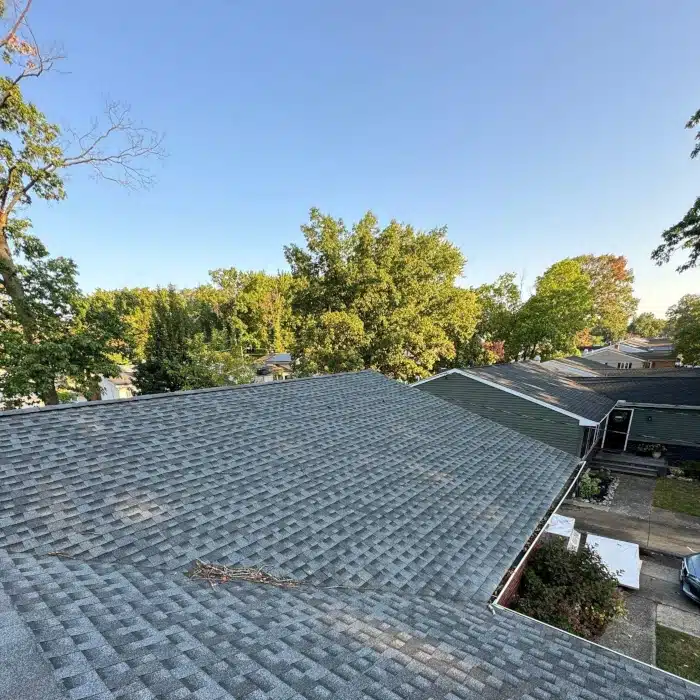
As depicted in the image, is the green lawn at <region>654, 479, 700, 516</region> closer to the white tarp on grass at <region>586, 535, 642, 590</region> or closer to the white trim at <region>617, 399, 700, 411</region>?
the white trim at <region>617, 399, 700, 411</region>

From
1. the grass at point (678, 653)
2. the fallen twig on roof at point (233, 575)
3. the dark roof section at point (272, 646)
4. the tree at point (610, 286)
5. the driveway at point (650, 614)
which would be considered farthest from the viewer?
the tree at point (610, 286)

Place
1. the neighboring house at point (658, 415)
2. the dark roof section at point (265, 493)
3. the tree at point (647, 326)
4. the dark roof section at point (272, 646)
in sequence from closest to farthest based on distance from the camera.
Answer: the dark roof section at point (272, 646)
the dark roof section at point (265, 493)
the neighboring house at point (658, 415)
the tree at point (647, 326)

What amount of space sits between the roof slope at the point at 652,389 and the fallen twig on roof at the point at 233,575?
20.1m

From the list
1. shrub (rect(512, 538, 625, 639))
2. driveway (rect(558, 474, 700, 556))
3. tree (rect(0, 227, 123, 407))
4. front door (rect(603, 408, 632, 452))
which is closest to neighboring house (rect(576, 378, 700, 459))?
front door (rect(603, 408, 632, 452))

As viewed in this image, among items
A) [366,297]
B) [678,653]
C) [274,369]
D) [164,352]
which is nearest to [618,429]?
Result: [678,653]

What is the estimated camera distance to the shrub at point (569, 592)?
6512 millimetres

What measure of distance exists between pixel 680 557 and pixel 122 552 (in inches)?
526

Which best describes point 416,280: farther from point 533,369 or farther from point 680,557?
point 680,557

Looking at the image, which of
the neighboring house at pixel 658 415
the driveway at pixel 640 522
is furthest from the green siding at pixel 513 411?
the neighboring house at pixel 658 415

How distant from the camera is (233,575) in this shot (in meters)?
3.43

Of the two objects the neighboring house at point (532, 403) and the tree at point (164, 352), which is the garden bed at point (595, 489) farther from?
the tree at point (164, 352)

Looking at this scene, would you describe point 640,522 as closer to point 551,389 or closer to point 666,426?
point 551,389

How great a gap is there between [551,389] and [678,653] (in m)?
11.2

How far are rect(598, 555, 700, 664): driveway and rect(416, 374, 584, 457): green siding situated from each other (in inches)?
194
